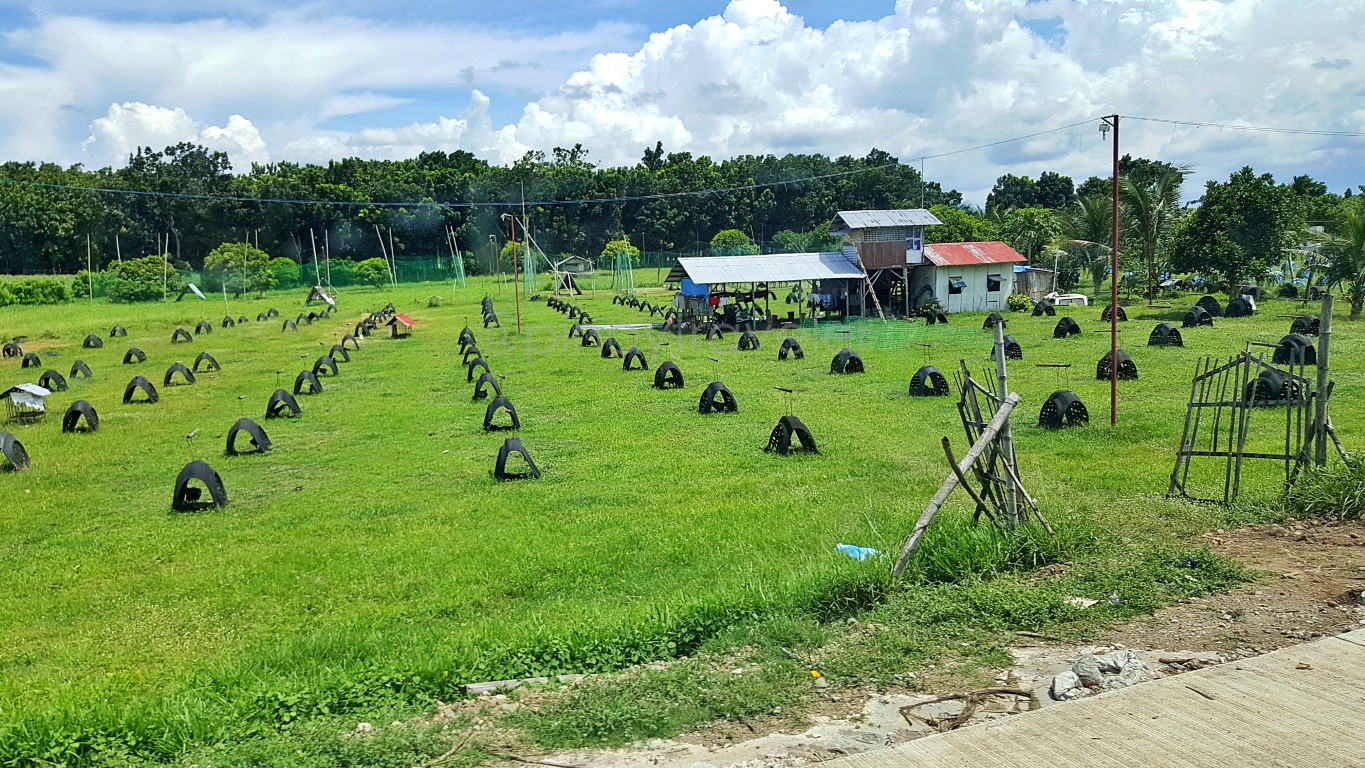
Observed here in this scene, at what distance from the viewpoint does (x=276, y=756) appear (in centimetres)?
534

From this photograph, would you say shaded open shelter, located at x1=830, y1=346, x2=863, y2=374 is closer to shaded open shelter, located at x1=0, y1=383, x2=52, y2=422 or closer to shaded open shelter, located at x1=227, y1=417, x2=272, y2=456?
shaded open shelter, located at x1=227, y1=417, x2=272, y2=456

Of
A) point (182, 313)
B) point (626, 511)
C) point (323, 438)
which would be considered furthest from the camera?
point (182, 313)

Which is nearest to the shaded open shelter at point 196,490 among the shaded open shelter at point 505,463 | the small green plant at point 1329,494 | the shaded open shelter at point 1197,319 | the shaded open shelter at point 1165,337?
the shaded open shelter at point 505,463

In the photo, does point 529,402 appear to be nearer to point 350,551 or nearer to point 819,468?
point 819,468

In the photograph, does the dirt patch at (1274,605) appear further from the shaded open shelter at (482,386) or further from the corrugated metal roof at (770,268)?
the corrugated metal roof at (770,268)

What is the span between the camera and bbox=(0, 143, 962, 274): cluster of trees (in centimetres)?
6981

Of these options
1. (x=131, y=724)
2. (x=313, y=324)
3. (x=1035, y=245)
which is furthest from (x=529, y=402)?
(x=1035, y=245)

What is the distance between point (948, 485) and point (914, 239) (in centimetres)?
3715

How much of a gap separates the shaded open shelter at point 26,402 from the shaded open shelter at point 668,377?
41.1 ft

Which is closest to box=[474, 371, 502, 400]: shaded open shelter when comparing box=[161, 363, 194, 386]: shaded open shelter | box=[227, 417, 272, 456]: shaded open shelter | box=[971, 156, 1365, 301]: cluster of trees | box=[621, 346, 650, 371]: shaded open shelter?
box=[621, 346, 650, 371]: shaded open shelter

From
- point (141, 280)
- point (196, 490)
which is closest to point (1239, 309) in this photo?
point (196, 490)

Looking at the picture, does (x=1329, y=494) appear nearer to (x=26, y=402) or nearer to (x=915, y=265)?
(x=26, y=402)

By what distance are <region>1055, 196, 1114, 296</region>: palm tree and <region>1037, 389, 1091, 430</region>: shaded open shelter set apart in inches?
1351

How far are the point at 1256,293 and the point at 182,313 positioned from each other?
50272mm
